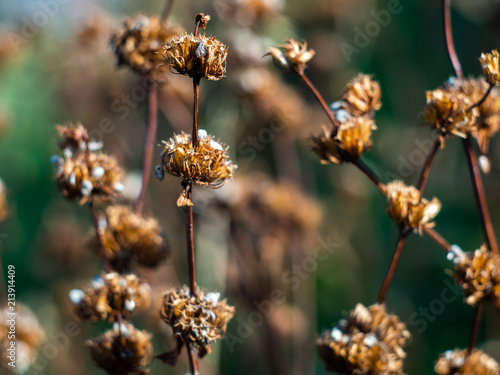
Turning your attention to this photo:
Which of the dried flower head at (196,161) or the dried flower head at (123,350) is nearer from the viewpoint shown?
the dried flower head at (196,161)

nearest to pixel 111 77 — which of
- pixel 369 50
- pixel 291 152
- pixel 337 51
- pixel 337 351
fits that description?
pixel 291 152

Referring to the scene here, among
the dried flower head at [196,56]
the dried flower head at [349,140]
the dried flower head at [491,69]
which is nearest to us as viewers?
the dried flower head at [196,56]

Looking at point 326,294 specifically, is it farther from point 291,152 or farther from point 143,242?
point 143,242

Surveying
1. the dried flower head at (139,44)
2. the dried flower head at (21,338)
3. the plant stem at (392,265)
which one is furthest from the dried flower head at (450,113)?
the dried flower head at (21,338)

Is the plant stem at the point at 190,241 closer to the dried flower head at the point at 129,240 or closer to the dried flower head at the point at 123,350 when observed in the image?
the dried flower head at the point at 123,350

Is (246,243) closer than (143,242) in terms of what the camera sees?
No

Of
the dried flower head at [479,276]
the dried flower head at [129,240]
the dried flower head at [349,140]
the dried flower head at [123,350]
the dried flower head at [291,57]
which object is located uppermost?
the dried flower head at [291,57]

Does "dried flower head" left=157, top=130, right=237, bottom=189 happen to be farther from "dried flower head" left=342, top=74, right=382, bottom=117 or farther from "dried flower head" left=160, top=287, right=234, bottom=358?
"dried flower head" left=342, top=74, right=382, bottom=117

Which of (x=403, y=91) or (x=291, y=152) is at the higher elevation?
(x=403, y=91)
